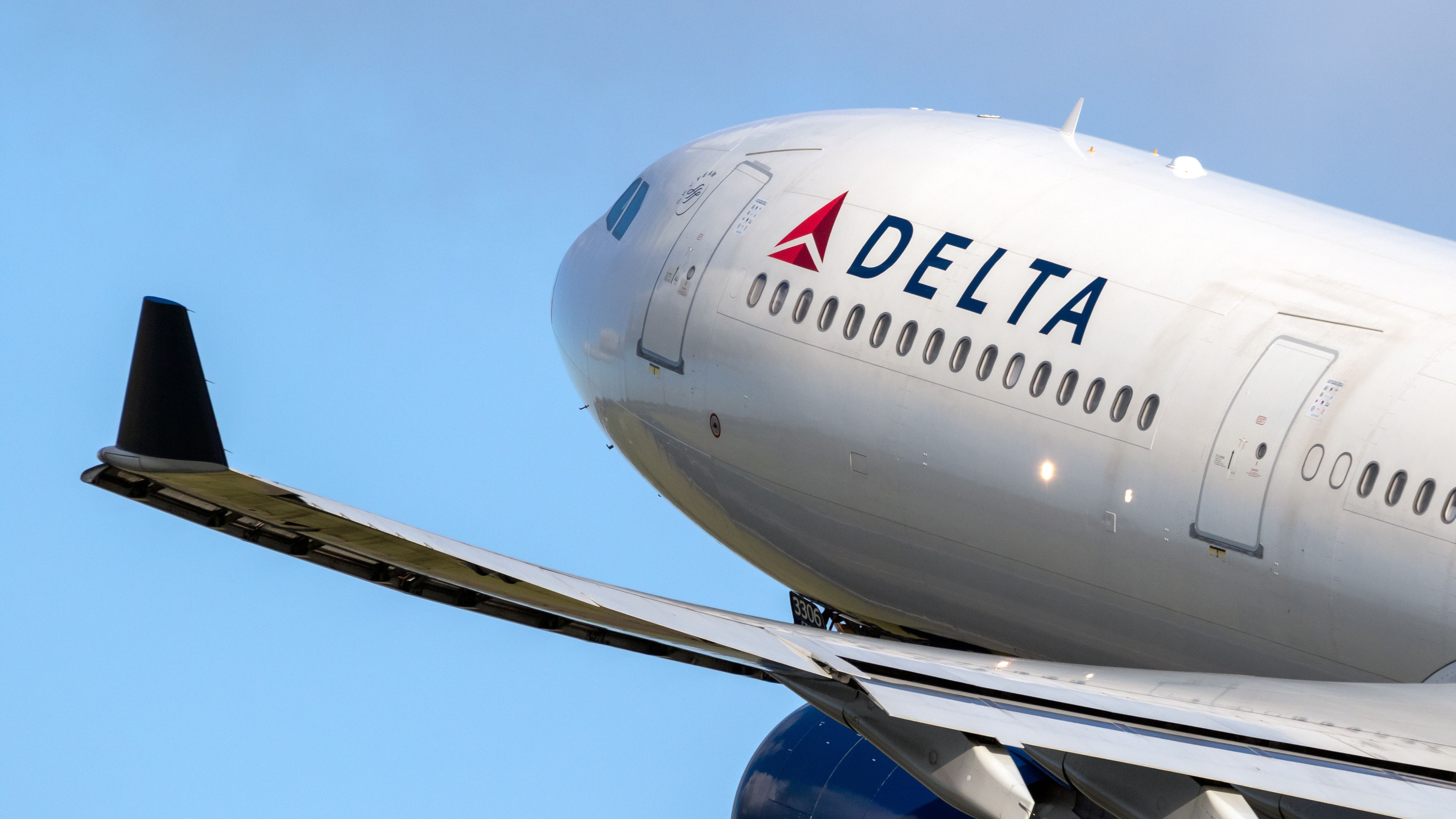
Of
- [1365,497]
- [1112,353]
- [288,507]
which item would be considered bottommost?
[288,507]

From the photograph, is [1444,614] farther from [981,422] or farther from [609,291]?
[609,291]

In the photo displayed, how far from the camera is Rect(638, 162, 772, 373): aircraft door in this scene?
16031 millimetres

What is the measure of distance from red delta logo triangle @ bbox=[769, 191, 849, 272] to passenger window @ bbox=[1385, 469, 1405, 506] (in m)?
5.66

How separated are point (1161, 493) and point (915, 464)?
226 centimetres

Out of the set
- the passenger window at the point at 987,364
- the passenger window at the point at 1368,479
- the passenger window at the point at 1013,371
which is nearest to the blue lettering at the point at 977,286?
the passenger window at the point at 987,364

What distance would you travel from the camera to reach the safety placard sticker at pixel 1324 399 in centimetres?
1132

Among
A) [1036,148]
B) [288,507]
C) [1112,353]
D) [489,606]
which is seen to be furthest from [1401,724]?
[1036,148]

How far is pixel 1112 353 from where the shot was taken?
492 inches

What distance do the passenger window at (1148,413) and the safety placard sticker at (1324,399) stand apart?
3.65 feet

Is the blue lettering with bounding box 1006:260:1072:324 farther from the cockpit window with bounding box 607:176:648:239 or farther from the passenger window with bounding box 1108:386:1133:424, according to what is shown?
the cockpit window with bounding box 607:176:648:239

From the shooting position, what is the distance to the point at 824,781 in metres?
16.8

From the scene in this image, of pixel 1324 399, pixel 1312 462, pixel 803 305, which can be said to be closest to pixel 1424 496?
pixel 1312 462

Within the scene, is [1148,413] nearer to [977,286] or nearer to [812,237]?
[977,286]

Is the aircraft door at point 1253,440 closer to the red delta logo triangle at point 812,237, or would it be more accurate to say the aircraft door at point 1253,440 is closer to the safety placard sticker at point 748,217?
the red delta logo triangle at point 812,237
